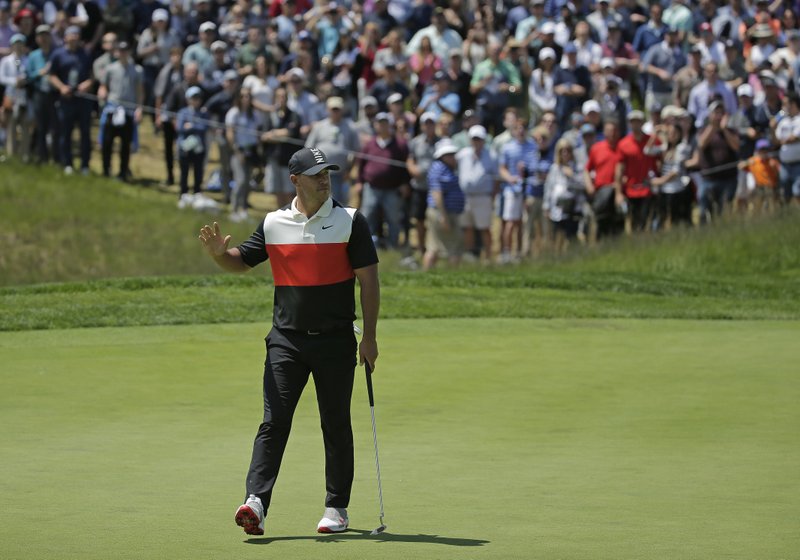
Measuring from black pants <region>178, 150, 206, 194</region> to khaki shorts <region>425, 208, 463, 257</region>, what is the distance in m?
4.72

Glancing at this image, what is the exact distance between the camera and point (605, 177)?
2134cm

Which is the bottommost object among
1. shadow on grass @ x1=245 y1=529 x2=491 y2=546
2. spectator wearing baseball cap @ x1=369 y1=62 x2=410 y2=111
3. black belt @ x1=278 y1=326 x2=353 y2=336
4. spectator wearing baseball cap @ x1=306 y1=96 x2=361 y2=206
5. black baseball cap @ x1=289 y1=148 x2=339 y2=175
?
shadow on grass @ x1=245 y1=529 x2=491 y2=546

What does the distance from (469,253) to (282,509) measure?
45.3ft

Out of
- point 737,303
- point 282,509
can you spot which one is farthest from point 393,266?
point 282,509

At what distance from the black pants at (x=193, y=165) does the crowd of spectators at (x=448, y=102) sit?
34 mm

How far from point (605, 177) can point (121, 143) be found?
318 inches

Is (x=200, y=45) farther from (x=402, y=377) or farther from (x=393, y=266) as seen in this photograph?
(x=402, y=377)

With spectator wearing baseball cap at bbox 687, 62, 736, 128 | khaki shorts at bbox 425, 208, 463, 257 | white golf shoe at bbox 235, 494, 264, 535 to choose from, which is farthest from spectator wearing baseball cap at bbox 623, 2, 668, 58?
white golf shoe at bbox 235, 494, 264, 535

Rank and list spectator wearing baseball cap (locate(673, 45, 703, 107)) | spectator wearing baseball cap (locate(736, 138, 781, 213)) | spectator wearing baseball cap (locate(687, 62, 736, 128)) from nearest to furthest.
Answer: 1. spectator wearing baseball cap (locate(736, 138, 781, 213))
2. spectator wearing baseball cap (locate(687, 62, 736, 128))
3. spectator wearing baseball cap (locate(673, 45, 703, 107))

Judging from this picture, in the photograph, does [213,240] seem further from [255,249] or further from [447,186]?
[447,186]

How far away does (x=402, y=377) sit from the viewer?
12.4 m

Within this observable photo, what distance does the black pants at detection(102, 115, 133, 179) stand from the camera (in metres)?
24.8

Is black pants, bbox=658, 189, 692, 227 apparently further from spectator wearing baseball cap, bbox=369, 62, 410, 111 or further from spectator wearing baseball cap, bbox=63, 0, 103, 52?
spectator wearing baseball cap, bbox=63, 0, 103, 52

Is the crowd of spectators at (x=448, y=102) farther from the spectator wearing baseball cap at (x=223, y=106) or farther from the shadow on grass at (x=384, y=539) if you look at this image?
the shadow on grass at (x=384, y=539)
